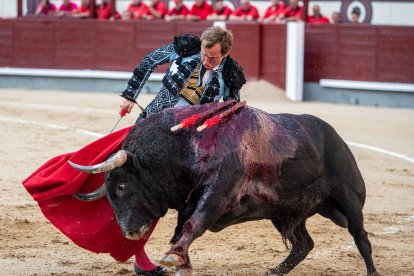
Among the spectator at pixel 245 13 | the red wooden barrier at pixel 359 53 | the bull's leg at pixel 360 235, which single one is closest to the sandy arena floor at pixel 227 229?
the bull's leg at pixel 360 235

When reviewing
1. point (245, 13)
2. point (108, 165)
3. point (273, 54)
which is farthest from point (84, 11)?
point (108, 165)

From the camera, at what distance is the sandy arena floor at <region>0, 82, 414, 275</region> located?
5.13m

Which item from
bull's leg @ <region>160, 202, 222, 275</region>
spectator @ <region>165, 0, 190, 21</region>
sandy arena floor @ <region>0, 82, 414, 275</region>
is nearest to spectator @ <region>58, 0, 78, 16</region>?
spectator @ <region>165, 0, 190, 21</region>

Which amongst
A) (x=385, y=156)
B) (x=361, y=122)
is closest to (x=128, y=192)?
(x=385, y=156)

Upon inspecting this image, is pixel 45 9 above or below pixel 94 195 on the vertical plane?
above

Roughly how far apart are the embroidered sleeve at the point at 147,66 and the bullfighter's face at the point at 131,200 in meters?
0.71

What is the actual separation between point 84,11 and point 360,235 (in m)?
11.4

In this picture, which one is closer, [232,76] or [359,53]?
[232,76]

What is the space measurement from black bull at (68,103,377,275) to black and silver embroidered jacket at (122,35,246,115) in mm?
269

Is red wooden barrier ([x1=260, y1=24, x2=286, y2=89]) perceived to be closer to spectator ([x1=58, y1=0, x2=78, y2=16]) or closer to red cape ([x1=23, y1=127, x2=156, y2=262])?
spectator ([x1=58, y1=0, x2=78, y2=16])

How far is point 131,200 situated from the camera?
4199 mm

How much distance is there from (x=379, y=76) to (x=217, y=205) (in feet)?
30.9

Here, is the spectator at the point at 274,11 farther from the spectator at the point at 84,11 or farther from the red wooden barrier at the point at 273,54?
the spectator at the point at 84,11

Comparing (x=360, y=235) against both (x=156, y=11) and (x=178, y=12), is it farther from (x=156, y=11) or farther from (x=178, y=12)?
(x=156, y=11)
